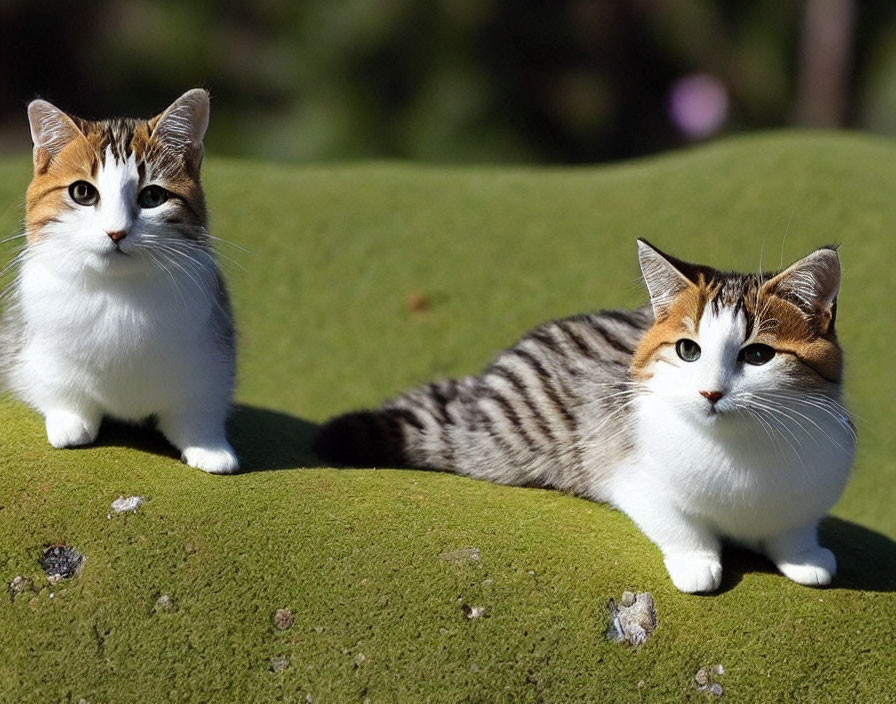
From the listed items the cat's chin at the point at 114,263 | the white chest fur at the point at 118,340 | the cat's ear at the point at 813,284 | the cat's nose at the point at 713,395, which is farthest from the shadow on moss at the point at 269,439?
the cat's ear at the point at 813,284

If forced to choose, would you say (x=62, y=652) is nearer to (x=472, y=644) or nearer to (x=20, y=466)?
(x=20, y=466)

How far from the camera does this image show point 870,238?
164 inches

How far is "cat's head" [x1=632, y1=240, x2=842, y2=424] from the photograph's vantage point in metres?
2.07

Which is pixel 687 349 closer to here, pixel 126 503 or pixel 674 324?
pixel 674 324

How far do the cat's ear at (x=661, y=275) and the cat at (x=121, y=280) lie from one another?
841mm

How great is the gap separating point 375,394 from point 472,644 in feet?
5.55

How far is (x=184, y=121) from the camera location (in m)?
2.32

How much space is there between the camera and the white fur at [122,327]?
2.20 metres

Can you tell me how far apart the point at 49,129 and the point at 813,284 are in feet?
4.60

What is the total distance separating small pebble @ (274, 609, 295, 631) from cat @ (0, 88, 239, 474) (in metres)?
0.36

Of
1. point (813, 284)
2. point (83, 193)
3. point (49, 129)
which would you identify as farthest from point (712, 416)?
point (49, 129)

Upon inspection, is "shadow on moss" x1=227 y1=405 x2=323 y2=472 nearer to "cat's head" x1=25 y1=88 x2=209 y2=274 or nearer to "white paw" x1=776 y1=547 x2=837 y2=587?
"cat's head" x1=25 y1=88 x2=209 y2=274

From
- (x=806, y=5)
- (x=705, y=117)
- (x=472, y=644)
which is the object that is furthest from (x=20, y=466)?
(x=806, y=5)

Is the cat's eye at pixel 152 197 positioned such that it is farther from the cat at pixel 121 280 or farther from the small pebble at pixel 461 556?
the small pebble at pixel 461 556
